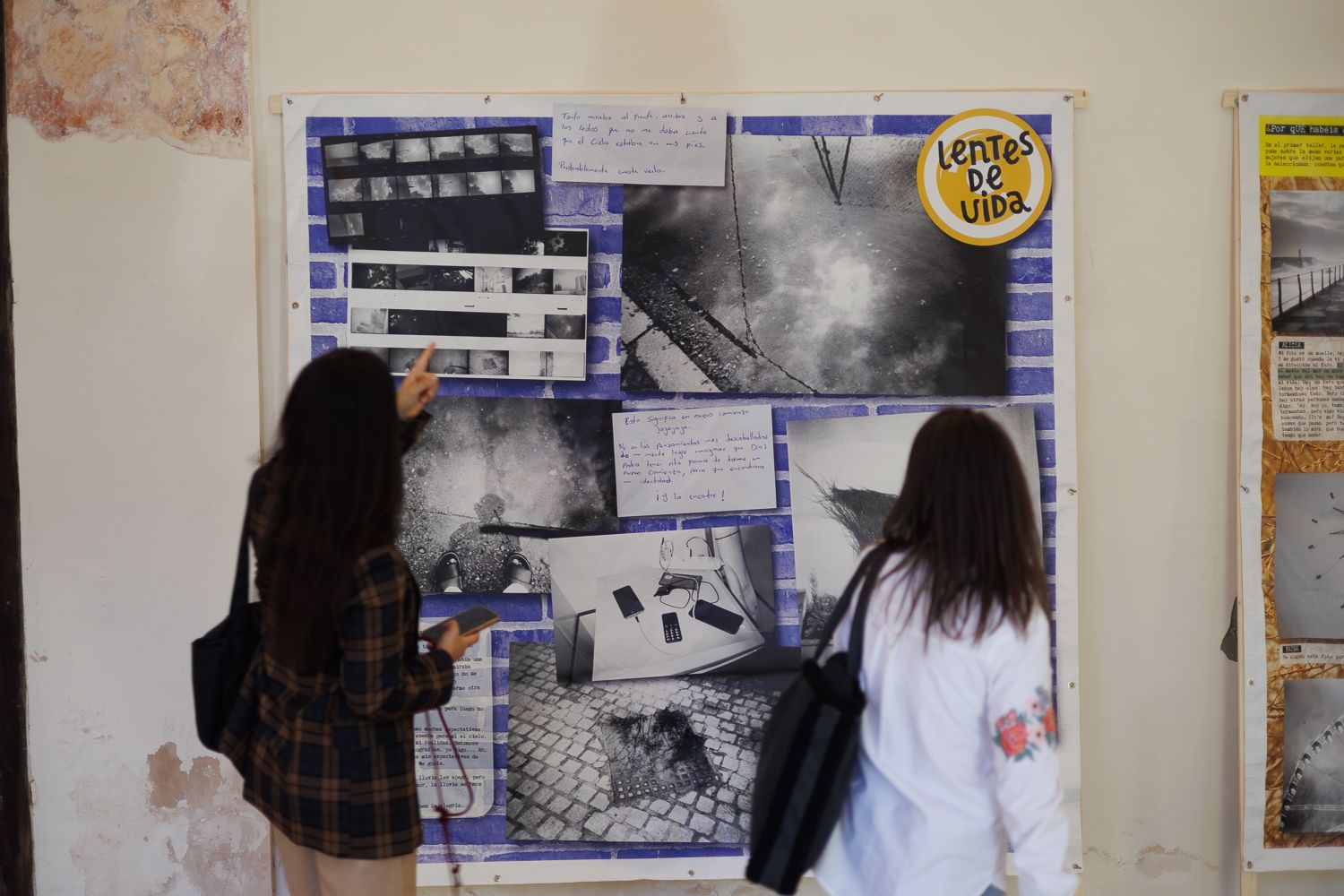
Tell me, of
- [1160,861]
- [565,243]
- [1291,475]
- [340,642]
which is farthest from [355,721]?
[1291,475]

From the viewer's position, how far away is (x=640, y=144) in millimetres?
2328

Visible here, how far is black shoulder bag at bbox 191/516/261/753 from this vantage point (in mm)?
1661

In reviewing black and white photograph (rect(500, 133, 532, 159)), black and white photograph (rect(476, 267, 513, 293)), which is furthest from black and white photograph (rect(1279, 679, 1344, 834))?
black and white photograph (rect(500, 133, 532, 159))

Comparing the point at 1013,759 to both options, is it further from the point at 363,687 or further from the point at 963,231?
the point at 963,231

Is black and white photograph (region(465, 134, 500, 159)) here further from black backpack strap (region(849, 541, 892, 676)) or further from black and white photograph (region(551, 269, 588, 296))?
black backpack strap (region(849, 541, 892, 676))

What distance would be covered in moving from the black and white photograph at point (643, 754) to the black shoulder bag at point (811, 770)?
0.87m

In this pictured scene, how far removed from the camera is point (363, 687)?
1.50 meters

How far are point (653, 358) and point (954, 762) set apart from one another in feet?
4.01

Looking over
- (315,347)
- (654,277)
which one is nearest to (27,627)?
(315,347)

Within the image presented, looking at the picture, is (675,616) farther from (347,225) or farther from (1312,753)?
(1312,753)

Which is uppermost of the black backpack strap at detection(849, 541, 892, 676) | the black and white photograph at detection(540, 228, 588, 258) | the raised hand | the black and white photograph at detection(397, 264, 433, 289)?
the black and white photograph at detection(540, 228, 588, 258)

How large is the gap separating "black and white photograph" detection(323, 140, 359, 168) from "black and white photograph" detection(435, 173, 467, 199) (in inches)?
8.0

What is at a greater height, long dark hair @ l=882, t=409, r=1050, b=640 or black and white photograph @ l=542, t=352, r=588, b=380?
black and white photograph @ l=542, t=352, r=588, b=380

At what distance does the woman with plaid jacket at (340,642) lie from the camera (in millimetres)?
1496
